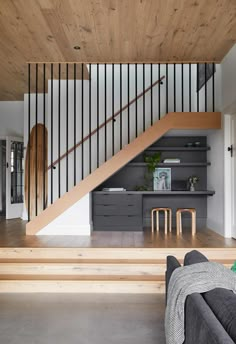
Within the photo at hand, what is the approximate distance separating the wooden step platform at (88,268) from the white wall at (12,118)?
4.26m

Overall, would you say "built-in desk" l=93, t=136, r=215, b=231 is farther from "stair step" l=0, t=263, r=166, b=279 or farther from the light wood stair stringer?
"stair step" l=0, t=263, r=166, b=279

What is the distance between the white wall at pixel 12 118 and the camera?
303 inches

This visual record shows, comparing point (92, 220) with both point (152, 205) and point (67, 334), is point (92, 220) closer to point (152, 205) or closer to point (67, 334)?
point (152, 205)

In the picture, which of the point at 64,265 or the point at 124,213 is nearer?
the point at 64,265

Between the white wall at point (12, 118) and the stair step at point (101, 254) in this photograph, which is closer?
the stair step at point (101, 254)

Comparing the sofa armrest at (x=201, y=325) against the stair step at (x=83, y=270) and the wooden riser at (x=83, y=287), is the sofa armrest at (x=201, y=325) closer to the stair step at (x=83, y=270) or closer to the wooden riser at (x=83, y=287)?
the wooden riser at (x=83, y=287)

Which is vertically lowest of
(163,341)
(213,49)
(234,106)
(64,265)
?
(163,341)

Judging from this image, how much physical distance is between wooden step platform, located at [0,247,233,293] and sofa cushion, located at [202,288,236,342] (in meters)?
2.22

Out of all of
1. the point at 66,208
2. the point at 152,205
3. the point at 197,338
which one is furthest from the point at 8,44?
the point at 197,338

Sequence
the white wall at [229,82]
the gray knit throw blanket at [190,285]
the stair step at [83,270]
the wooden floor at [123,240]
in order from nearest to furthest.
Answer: the gray knit throw blanket at [190,285]
the stair step at [83,270]
the wooden floor at [123,240]
the white wall at [229,82]

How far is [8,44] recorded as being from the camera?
4465 mm

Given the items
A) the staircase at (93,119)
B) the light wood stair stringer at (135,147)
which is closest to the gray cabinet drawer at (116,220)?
the light wood stair stringer at (135,147)

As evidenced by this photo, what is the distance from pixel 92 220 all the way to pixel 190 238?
1.66 metres

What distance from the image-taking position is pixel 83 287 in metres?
3.70
